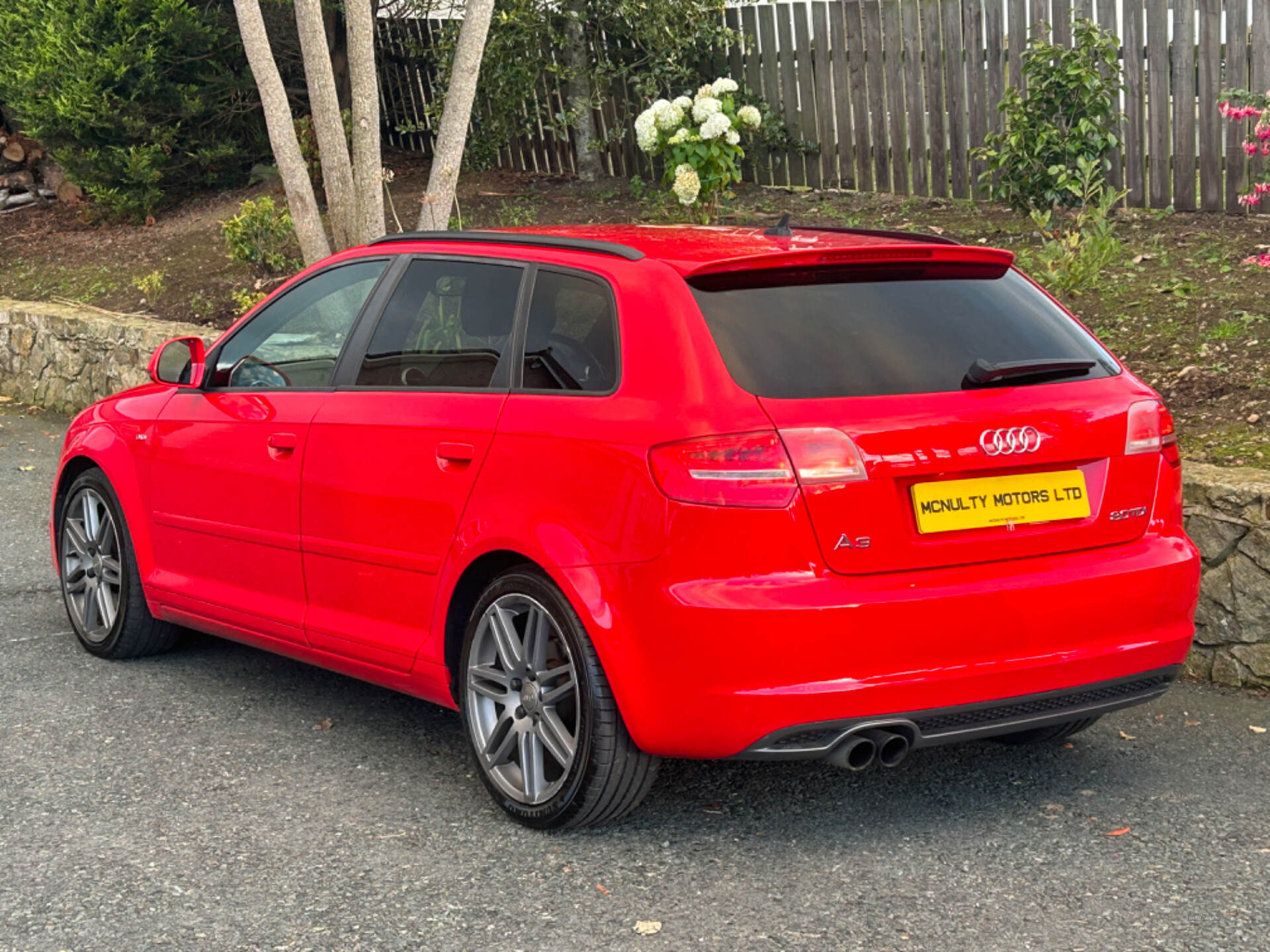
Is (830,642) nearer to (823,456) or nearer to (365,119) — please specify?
(823,456)

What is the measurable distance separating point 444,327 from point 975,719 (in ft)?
6.44

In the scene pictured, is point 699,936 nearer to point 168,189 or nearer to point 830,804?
point 830,804

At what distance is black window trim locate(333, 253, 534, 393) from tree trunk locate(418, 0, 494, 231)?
5.74 metres

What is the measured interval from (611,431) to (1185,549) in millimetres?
1616

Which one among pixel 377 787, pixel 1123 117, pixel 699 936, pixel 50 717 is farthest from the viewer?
pixel 1123 117

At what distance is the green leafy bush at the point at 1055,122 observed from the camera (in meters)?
10.3

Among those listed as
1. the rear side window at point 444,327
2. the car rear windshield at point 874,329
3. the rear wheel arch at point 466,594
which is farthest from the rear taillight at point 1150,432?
the rear side window at point 444,327

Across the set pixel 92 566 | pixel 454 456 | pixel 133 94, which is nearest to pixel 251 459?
pixel 454 456

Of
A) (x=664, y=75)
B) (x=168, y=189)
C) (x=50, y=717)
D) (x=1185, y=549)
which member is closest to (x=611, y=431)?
(x=1185, y=549)

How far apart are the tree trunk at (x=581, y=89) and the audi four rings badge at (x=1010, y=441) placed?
10.9m

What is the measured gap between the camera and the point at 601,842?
14.1 ft

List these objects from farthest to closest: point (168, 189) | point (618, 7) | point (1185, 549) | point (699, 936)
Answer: point (168, 189)
point (618, 7)
point (1185, 549)
point (699, 936)

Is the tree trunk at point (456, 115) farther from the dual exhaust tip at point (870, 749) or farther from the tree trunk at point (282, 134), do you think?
the dual exhaust tip at point (870, 749)

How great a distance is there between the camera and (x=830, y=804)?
4.56 meters
